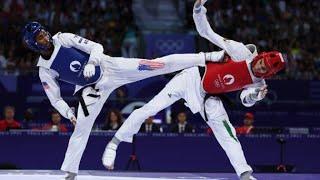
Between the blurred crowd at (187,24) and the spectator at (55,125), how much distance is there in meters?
2.71

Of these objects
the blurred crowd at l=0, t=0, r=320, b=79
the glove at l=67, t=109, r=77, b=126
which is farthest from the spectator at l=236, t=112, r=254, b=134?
the glove at l=67, t=109, r=77, b=126

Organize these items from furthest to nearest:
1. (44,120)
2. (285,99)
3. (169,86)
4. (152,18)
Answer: (152,18), (285,99), (44,120), (169,86)

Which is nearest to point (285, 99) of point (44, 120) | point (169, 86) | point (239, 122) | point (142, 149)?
point (239, 122)

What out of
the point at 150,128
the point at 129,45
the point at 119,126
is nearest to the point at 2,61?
the point at 129,45

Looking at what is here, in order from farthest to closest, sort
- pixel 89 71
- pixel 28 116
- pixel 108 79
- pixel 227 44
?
1. pixel 28 116
2. pixel 108 79
3. pixel 227 44
4. pixel 89 71

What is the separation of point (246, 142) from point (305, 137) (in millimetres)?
979

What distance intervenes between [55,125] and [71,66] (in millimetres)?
3854

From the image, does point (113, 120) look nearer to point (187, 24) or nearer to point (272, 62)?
point (272, 62)

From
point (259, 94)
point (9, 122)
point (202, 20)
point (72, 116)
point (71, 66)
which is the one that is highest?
point (202, 20)

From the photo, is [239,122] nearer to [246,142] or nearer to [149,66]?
[246,142]

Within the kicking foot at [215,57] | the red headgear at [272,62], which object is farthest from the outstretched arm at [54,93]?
the red headgear at [272,62]

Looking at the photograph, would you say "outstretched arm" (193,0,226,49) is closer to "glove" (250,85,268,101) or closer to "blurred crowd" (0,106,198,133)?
"glove" (250,85,268,101)

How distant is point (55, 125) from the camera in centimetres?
1108

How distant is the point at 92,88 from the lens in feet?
24.3
